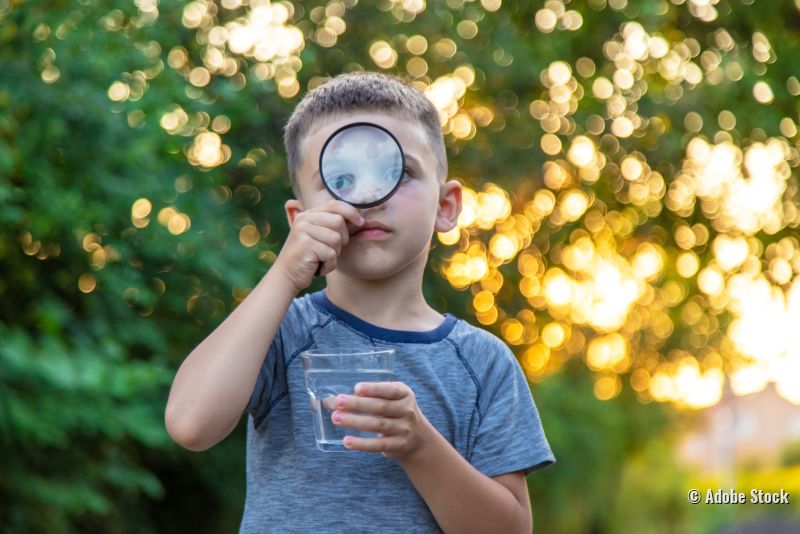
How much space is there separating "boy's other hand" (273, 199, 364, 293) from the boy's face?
0.16 ft

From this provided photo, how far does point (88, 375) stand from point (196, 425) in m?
2.36

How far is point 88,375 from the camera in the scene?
407 centimetres

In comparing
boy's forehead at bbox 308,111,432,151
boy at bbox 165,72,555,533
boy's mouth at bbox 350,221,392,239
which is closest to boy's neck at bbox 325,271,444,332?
boy at bbox 165,72,555,533

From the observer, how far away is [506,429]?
208cm

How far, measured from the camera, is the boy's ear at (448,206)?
2291 millimetres

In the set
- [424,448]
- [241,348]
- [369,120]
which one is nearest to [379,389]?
[424,448]

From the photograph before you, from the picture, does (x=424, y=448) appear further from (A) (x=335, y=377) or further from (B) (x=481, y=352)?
(B) (x=481, y=352)

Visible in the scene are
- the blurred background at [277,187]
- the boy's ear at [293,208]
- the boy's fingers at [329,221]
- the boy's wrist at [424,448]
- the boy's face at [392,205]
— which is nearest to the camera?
the boy's wrist at [424,448]

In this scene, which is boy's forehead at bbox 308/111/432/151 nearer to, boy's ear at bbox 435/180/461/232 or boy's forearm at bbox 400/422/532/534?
boy's ear at bbox 435/180/461/232

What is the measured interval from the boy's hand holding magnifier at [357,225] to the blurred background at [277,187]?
2.36 metres

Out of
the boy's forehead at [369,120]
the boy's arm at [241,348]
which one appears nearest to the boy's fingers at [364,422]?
the boy's arm at [241,348]

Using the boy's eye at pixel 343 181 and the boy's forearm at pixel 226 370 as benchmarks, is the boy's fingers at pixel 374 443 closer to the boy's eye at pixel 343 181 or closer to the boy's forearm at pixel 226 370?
the boy's forearm at pixel 226 370

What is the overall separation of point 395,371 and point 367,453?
160 millimetres

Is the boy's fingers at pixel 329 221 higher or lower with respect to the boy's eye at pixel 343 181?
lower
